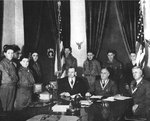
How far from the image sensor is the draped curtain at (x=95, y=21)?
22.4 ft

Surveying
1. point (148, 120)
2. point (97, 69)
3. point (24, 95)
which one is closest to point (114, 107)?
point (148, 120)

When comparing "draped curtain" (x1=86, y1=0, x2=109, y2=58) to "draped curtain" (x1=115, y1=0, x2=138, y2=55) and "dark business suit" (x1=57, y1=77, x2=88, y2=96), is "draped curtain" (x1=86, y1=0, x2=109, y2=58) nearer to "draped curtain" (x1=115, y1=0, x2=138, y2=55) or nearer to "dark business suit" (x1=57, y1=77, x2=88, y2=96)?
"draped curtain" (x1=115, y1=0, x2=138, y2=55)

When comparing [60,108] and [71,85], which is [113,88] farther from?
[60,108]

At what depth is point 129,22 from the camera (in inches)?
251

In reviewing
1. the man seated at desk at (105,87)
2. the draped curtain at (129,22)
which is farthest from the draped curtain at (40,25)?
the man seated at desk at (105,87)

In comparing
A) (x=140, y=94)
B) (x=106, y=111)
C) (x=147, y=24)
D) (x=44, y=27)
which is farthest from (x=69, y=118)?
(x=44, y=27)

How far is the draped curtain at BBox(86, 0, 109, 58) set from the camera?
22.4ft

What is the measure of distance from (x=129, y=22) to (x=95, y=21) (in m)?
1.02

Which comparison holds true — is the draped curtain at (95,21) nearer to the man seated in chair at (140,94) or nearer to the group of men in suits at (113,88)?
the group of men in suits at (113,88)

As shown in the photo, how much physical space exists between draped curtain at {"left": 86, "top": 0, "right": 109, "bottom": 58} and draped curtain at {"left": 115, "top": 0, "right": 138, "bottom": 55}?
0.57m

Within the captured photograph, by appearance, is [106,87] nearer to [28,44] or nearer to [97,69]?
[97,69]

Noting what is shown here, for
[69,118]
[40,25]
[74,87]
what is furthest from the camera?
[40,25]

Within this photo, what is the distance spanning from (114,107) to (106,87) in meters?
1.03

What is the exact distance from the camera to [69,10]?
7.23 m
